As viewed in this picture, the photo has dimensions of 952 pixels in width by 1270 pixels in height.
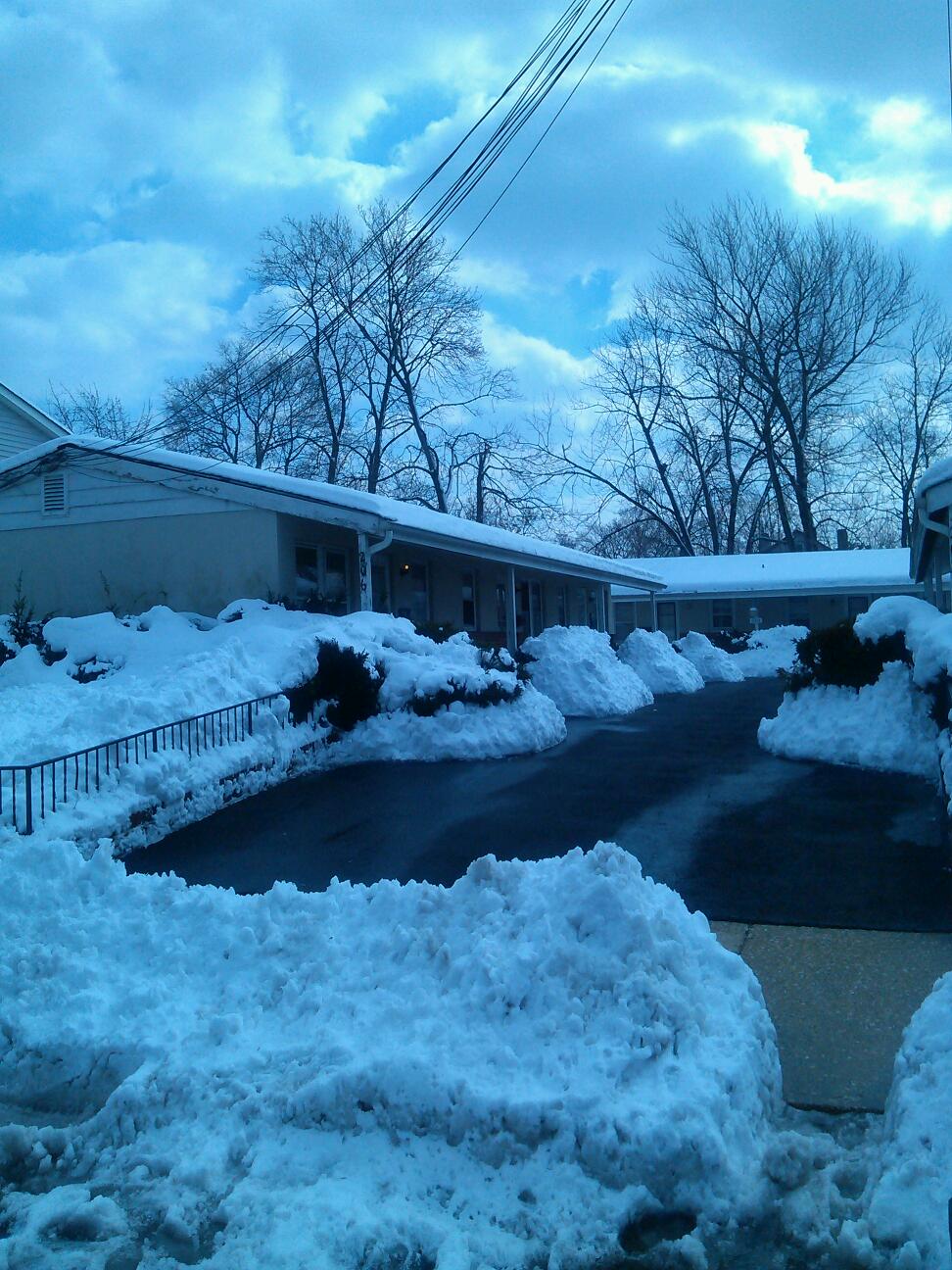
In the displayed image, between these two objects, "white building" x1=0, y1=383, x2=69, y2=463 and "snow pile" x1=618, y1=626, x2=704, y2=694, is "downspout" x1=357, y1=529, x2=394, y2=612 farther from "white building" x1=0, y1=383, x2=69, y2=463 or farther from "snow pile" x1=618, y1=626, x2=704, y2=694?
→ "white building" x1=0, y1=383, x2=69, y2=463

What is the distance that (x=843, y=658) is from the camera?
12.8m

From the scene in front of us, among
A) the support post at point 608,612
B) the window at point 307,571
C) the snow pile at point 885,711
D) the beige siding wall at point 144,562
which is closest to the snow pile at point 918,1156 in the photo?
the snow pile at point 885,711

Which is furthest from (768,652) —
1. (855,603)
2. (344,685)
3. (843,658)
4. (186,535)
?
(344,685)

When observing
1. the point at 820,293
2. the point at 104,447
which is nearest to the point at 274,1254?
the point at 104,447

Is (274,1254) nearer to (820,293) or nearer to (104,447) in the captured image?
(104,447)

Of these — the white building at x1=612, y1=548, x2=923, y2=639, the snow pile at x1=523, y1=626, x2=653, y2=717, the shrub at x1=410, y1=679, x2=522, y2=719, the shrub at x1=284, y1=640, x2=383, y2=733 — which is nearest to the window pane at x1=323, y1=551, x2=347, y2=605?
the snow pile at x1=523, y1=626, x2=653, y2=717

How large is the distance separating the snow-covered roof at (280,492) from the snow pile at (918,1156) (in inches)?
505

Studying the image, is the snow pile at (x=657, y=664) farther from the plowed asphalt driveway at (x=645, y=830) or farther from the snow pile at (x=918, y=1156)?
the snow pile at (x=918, y=1156)

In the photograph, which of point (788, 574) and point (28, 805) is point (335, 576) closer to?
point (28, 805)

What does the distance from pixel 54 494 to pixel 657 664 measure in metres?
13.8

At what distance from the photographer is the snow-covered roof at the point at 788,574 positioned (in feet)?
116

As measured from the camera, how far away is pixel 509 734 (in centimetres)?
1360

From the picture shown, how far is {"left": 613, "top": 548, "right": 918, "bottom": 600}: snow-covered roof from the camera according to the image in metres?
35.2

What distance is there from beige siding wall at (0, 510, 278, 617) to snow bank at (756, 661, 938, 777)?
8.71 metres
